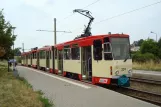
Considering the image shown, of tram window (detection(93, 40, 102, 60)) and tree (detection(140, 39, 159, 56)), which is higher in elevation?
tree (detection(140, 39, 159, 56))

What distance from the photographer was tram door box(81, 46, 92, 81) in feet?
61.0

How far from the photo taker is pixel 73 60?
2131cm

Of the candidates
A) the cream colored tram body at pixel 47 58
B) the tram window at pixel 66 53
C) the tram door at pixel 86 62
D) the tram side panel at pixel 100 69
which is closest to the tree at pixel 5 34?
the cream colored tram body at pixel 47 58

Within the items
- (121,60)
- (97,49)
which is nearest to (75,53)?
(97,49)

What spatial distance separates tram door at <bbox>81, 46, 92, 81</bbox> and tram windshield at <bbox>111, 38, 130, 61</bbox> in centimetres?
220

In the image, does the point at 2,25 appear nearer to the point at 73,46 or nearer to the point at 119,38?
the point at 73,46

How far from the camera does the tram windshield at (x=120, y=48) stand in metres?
16.5

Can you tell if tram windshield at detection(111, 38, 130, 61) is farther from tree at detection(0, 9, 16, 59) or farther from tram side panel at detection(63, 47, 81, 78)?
tree at detection(0, 9, 16, 59)

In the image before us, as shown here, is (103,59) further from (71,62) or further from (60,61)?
(60,61)

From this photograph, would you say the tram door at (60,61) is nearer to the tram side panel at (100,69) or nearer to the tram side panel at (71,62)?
the tram side panel at (71,62)

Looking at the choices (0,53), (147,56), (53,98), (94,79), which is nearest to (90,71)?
(94,79)

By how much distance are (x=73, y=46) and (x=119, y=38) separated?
5158 mm

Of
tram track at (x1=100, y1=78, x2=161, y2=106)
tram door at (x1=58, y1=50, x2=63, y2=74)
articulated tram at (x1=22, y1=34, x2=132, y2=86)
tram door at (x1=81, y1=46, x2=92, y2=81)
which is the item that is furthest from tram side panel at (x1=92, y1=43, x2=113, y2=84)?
tram door at (x1=58, y1=50, x2=63, y2=74)

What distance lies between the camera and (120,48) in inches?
664
